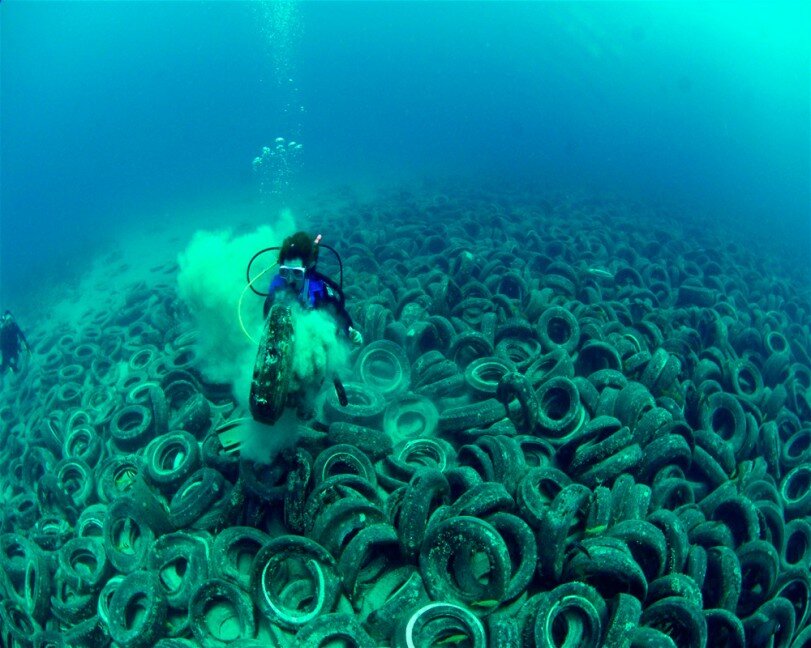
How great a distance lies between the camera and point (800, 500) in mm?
7176

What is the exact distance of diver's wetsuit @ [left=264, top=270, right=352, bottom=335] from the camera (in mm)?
5593

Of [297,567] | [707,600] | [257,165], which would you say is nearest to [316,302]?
[297,567]

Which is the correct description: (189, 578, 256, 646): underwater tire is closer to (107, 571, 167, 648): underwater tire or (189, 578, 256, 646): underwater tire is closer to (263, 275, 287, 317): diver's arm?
(107, 571, 167, 648): underwater tire

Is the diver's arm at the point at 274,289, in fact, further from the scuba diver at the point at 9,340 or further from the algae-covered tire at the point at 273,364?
the scuba diver at the point at 9,340

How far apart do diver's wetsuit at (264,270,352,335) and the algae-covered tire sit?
88cm

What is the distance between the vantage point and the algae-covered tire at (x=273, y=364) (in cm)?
459

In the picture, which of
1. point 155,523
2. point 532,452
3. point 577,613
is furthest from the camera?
point 532,452

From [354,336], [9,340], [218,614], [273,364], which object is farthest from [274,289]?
[9,340]

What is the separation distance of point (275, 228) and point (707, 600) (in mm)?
33919

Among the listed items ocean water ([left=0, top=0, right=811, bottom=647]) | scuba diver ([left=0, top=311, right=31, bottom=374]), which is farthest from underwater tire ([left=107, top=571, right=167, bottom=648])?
scuba diver ([left=0, top=311, right=31, bottom=374])

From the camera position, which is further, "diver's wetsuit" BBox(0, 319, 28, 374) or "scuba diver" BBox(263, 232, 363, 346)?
"diver's wetsuit" BBox(0, 319, 28, 374)

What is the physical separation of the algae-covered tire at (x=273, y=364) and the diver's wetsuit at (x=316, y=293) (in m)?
0.88

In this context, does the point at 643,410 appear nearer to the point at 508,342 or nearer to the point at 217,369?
the point at 508,342

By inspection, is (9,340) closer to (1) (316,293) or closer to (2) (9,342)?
(2) (9,342)
